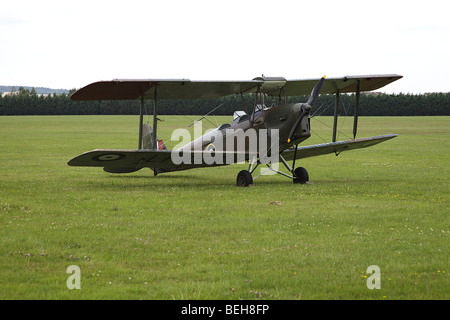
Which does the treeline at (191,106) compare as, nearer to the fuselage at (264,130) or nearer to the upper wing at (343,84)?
the upper wing at (343,84)

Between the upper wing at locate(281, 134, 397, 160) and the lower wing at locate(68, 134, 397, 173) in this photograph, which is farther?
the upper wing at locate(281, 134, 397, 160)

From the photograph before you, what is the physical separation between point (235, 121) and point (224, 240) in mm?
7682

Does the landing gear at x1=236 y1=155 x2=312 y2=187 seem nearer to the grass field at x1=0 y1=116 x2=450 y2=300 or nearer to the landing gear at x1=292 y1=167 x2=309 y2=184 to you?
the landing gear at x1=292 y1=167 x2=309 y2=184

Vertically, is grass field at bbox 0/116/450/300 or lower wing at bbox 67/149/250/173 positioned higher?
A: lower wing at bbox 67/149/250/173

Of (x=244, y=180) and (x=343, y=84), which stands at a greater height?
(x=343, y=84)

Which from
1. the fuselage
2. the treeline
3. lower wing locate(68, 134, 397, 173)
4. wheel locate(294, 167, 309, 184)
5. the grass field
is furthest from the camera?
the treeline

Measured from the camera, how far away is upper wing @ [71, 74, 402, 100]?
13.0 meters

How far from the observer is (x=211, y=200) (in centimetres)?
1143

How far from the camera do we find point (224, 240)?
7.70 m

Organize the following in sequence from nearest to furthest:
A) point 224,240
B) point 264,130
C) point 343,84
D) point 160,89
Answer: point 224,240 → point 160,89 → point 264,130 → point 343,84

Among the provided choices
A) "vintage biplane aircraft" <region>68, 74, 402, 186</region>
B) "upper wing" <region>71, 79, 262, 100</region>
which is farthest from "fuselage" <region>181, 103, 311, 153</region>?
"upper wing" <region>71, 79, 262, 100</region>

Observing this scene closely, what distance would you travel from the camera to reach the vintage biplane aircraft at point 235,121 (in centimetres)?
1329

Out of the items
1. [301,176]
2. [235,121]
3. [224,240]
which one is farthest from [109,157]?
[224,240]

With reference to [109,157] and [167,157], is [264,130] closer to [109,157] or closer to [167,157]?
[167,157]
